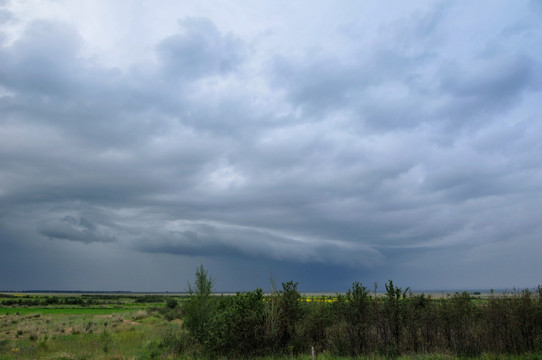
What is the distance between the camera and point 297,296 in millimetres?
18703

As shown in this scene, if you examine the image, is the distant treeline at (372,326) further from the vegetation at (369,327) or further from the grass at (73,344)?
the grass at (73,344)

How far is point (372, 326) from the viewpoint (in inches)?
687

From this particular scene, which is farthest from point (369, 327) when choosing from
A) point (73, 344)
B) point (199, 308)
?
point (73, 344)

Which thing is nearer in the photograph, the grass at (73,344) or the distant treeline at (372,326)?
the distant treeline at (372,326)

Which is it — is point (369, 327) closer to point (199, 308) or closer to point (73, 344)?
point (199, 308)

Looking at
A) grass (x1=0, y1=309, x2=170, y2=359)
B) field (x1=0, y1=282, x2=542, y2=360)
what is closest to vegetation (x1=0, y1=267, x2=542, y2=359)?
field (x1=0, y1=282, x2=542, y2=360)

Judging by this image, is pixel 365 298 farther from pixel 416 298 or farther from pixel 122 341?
pixel 122 341

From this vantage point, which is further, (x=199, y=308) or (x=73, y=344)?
(x=73, y=344)

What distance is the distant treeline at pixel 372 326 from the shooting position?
53.5ft

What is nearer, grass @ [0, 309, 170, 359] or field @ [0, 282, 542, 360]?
field @ [0, 282, 542, 360]

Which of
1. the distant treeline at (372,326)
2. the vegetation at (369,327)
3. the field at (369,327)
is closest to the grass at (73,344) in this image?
the vegetation at (369,327)

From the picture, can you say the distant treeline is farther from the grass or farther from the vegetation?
the grass

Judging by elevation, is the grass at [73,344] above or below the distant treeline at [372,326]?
below

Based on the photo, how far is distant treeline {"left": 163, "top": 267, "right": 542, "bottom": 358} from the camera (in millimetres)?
16297
